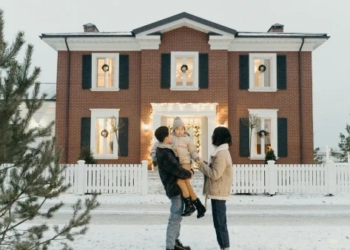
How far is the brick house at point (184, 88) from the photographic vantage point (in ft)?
62.3

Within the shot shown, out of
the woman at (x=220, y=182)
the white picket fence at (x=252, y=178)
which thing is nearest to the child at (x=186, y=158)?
the woman at (x=220, y=182)

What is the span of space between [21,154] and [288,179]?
10636 millimetres

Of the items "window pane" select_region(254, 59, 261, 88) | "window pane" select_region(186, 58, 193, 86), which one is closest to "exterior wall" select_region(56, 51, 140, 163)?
"window pane" select_region(186, 58, 193, 86)

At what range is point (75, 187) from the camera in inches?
518

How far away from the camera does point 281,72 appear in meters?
19.5

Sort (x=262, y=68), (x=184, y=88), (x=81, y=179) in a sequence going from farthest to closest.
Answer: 1. (x=262, y=68)
2. (x=184, y=88)
3. (x=81, y=179)

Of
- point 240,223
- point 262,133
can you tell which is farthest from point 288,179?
point 262,133

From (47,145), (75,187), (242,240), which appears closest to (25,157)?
(47,145)

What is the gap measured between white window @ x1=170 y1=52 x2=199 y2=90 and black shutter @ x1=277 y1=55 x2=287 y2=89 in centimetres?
393

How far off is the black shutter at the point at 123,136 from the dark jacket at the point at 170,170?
13.8 meters

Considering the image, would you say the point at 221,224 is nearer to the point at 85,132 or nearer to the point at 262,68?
the point at 85,132

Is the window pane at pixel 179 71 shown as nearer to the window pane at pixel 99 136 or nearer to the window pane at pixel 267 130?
the window pane at pixel 99 136

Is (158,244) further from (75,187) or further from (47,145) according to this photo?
(75,187)

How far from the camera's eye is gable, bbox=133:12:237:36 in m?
18.8
